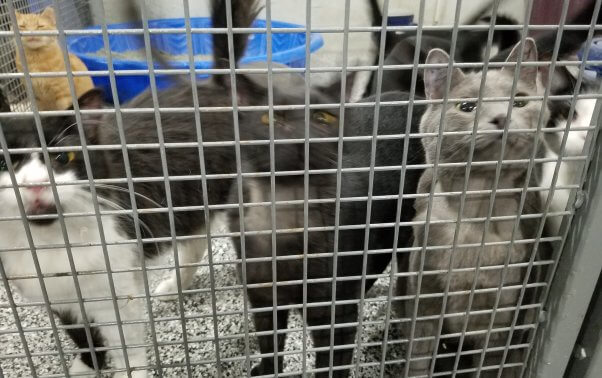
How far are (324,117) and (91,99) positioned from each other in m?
0.40

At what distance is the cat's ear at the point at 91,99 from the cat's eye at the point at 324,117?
1.21ft

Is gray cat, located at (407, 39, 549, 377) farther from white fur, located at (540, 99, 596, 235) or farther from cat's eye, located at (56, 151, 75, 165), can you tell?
cat's eye, located at (56, 151, 75, 165)

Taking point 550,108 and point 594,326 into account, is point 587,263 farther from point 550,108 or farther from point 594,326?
point 550,108

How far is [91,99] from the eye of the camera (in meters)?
0.85

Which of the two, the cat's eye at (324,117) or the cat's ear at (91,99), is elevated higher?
the cat's ear at (91,99)

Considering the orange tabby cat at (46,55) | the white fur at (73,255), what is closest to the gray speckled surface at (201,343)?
the white fur at (73,255)

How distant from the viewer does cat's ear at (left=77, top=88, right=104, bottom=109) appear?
2.75ft

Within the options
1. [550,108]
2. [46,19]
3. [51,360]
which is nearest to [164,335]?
[51,360]

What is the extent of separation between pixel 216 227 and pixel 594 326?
970 millimetres

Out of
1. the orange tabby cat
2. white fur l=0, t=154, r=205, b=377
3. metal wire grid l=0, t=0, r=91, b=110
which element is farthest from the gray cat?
the orange tabby cat

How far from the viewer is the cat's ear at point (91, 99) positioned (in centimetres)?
84

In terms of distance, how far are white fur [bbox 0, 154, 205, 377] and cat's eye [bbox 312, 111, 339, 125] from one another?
0.43 metres

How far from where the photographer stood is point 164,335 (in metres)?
1.28

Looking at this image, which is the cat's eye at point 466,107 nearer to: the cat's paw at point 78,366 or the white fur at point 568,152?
the white fur at point 568,152
